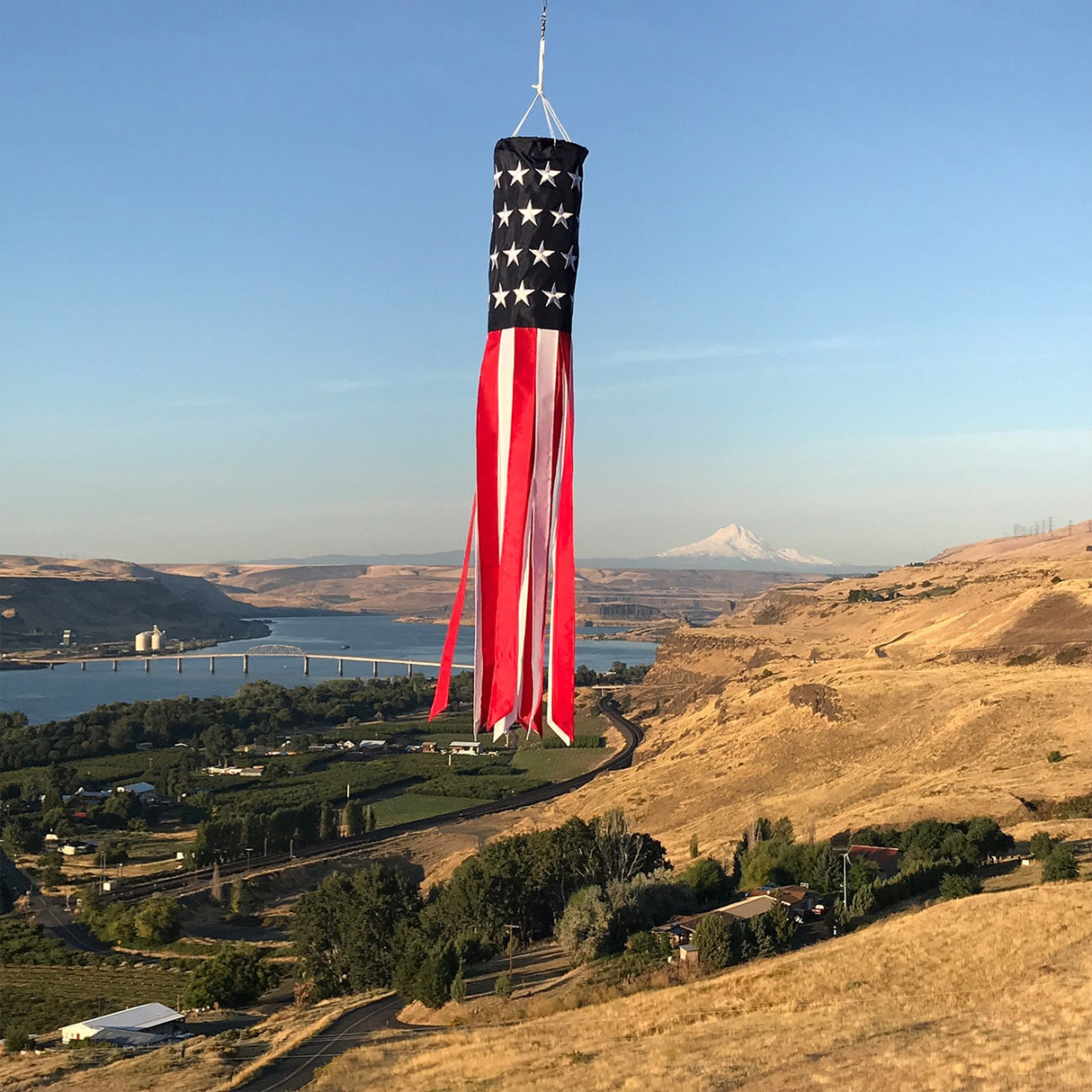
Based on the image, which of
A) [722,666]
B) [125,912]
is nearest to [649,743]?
[722,666]

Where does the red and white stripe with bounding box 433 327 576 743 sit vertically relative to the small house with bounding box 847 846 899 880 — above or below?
above

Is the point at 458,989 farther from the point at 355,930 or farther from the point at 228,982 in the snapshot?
the point at 228,982

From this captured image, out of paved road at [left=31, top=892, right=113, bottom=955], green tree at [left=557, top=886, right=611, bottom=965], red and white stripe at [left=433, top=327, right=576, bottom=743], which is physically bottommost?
paved road at [left=31, top=892, right=113, bottom=955]

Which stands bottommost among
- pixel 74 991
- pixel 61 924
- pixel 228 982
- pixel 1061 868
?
pixel 61 924

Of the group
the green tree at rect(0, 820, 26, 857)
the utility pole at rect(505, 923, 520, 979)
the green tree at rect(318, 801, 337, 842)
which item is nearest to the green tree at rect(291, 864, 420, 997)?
the utility pole at rect(505, 923, 520, 979)

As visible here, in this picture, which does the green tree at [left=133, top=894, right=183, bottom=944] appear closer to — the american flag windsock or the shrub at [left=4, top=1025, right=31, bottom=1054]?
the shrub at [left=4, top=1025, right=31, bottom=1054]

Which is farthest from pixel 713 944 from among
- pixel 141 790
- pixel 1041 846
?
pixel 141 790
